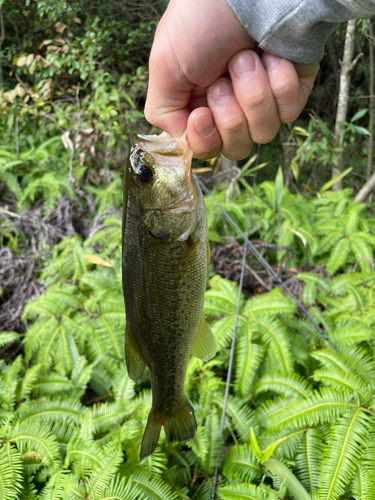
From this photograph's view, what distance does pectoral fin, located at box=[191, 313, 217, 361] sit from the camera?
5.35ft

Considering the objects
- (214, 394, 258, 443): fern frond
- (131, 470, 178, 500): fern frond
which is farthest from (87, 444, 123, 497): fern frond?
(214, 394, 258, 443): fern frond

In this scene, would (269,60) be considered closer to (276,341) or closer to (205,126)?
(205,126)

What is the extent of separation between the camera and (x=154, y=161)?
140 cm

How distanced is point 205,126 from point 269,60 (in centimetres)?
33

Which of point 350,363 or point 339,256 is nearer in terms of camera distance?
point 350,363

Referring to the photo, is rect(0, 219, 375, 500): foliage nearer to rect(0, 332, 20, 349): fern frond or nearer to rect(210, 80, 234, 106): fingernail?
rect(0, 332, 20, 349): fern frond

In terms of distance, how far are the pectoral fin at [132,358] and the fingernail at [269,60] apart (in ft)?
3.78

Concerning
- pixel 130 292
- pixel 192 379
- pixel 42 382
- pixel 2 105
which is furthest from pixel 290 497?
pixel 2 105

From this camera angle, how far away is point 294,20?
1.12 meters

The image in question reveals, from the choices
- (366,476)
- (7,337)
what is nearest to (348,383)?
(366,476)

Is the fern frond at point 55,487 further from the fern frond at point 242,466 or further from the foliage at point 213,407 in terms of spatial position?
the fern frond at point 242,466

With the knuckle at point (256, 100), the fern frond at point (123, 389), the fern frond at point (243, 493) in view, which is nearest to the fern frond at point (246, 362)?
the fern frond at point (243, 493)

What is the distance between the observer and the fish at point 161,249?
1.39 m

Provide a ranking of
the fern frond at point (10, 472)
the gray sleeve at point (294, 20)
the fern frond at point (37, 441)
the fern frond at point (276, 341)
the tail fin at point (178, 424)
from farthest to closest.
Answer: the fern frond at point (276, 341), the fern frond at point (37, 441), the fern frond at point (10, 472), the tail fin at point (178, 424), the gray sleeve at point (294, 20)
